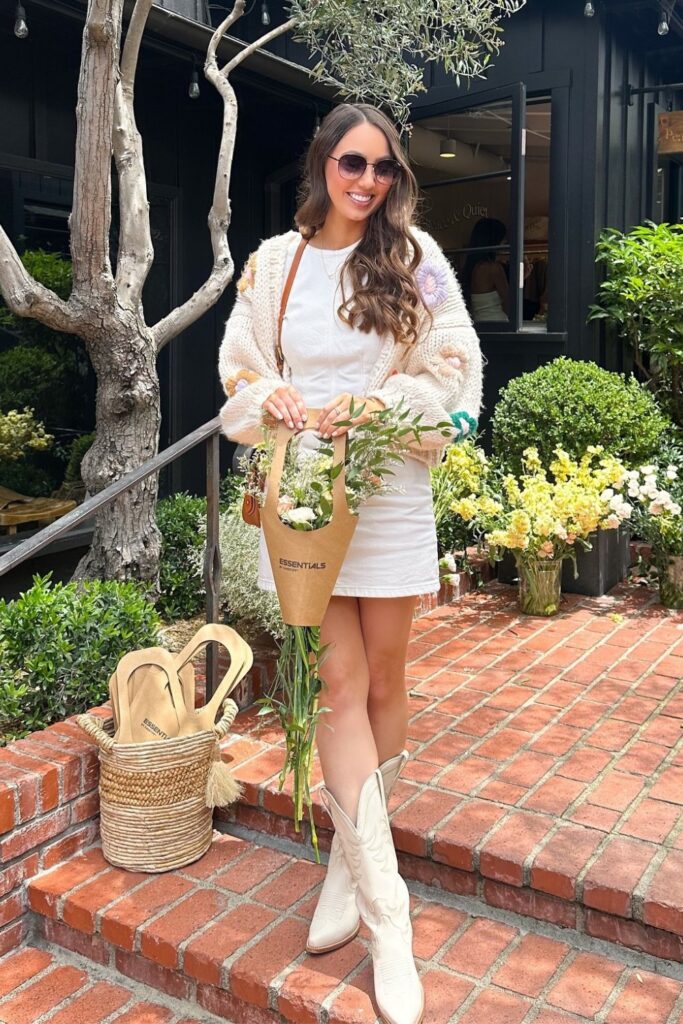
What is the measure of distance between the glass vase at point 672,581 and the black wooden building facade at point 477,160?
1.96 m

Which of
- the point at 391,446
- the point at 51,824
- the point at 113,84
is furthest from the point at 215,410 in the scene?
the point at 391,446

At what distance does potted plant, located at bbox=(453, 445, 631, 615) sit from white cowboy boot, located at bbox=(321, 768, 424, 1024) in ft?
8.02

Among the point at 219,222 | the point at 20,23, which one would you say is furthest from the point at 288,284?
the point at 20,23

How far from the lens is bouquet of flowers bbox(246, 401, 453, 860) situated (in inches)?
80.7

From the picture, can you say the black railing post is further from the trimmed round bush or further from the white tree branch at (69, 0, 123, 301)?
the trimmed round bush

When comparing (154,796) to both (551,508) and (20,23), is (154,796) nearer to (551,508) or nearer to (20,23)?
(551,508)

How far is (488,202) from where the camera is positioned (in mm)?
6723

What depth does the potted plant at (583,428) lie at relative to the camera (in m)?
4.91

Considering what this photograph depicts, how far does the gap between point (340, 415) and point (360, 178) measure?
20.8 inches

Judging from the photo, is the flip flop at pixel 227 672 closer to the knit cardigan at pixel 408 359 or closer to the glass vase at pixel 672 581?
the knit cardigan at pixel 408 359

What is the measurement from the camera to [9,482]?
527cm

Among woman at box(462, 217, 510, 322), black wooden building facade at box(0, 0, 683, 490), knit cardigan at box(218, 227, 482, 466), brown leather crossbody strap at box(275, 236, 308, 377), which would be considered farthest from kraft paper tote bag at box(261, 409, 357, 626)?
woman at box(462, 217, 510, 322)

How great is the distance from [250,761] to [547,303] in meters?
4.45

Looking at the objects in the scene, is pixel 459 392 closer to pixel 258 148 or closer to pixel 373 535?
pixel 373 535
